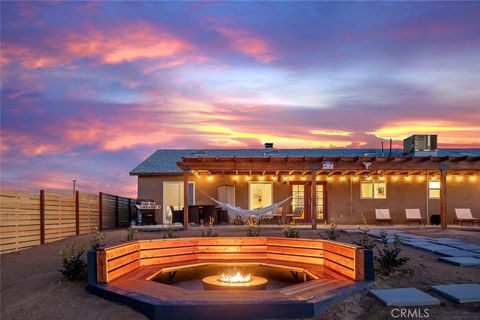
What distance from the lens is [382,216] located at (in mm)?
18406

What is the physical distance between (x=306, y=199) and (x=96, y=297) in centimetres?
1392

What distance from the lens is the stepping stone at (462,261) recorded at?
24.4 feet

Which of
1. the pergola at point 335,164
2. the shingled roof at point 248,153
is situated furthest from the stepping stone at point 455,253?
the shingled roof at point 248,153

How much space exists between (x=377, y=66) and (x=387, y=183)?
7.76 meters

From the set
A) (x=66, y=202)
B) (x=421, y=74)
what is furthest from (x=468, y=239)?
(x=66, y=202)

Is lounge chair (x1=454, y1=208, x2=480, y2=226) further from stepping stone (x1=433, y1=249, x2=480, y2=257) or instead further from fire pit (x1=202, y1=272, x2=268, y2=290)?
fire pit (x1=202, y1=272, x2=268, y2=290)

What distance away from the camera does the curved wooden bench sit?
671cm

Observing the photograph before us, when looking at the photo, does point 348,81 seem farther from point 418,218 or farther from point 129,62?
point 418,218

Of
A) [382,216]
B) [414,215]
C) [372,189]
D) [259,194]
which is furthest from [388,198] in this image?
[259,194]

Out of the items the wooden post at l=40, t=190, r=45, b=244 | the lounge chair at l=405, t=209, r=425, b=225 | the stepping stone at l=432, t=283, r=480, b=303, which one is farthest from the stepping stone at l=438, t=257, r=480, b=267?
the lounge chair at l=405, t=209, r=425, b=225

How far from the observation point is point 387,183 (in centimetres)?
1903

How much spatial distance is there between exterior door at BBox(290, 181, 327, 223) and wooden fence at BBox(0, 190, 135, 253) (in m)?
7.95

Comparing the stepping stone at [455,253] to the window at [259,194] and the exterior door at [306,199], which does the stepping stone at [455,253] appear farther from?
the window at [259,194]

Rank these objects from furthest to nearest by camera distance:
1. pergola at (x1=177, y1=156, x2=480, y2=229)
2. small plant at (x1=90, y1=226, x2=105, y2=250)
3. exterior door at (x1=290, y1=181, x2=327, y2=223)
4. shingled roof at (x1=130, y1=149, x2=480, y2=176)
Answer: shingled roof at (x1=130, y1=149, x2=480, y2=176), exterior door at (x1=290, y1=181, x2=327, y2=223), pergola at (x1=177, y1=156, x2=480, y2=229), small plant at (x1=90, y1=226, x2=105, y2=250)
